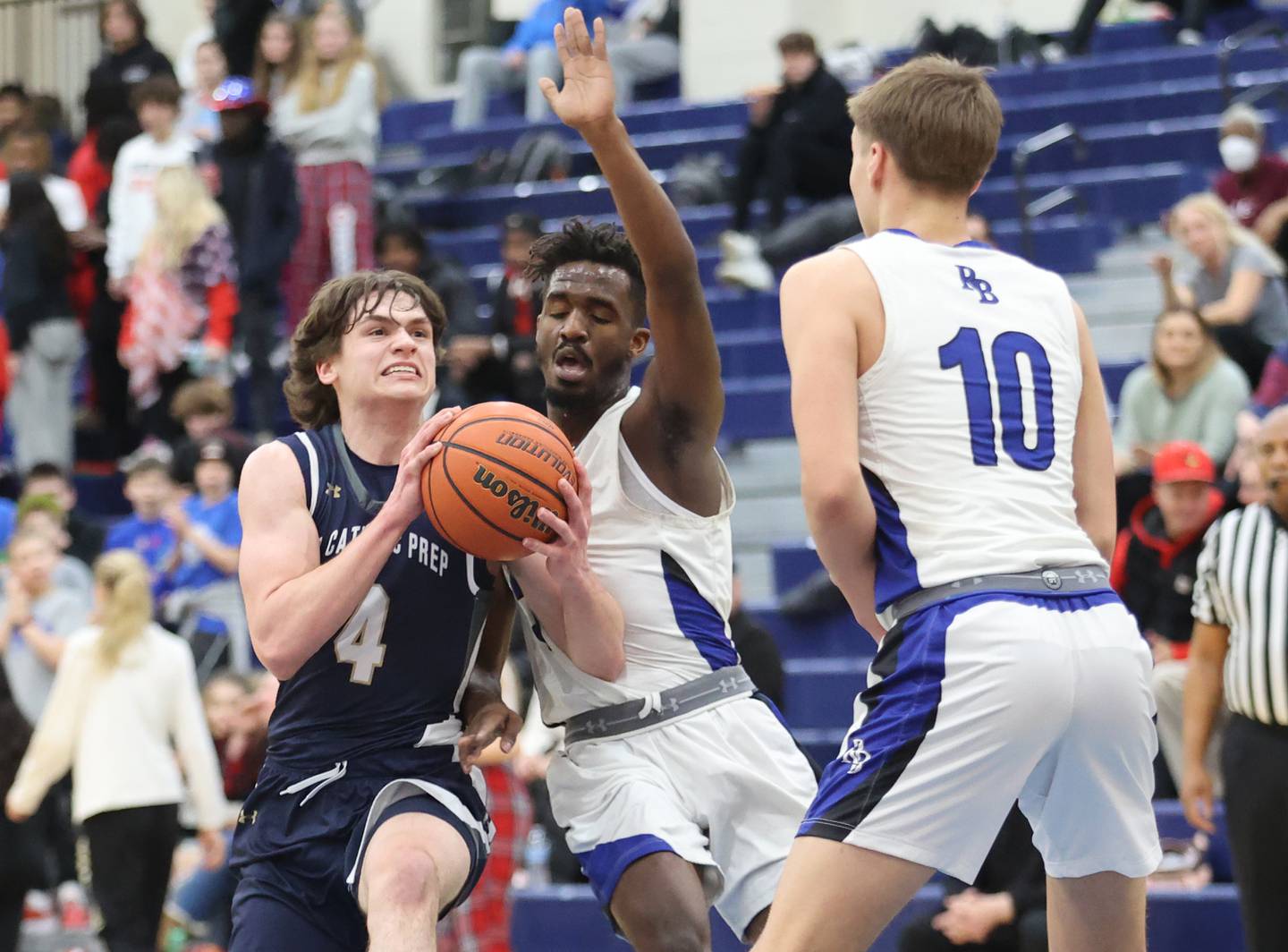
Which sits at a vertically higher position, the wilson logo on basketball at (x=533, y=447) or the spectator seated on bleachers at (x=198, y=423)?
the wilson logo on basketball at (x=533, y=447)

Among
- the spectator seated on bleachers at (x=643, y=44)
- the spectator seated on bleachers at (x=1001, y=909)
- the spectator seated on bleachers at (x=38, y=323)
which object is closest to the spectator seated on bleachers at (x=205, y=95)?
the spectator seated on bleachers at (x=38, y=323)

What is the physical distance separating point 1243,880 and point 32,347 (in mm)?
8513

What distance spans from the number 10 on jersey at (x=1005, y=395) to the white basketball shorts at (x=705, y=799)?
113cm

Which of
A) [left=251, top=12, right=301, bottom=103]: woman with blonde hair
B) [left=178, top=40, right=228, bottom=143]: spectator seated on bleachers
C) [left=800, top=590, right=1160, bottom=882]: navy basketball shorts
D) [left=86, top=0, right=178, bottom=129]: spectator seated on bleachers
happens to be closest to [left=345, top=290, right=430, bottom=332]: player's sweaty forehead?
[left=800, top=590, right=1160, bottom=882]: navy basketball shorts

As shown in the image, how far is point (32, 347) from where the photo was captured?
1210cm

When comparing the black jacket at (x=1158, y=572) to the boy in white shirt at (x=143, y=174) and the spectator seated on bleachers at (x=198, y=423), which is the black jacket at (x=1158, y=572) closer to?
the spectator seated on bleachers at (x=198, y=423)

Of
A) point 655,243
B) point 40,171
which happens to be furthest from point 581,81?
point 40,171

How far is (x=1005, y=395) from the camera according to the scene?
3.66 meters

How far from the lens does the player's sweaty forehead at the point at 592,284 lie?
4.62 metres

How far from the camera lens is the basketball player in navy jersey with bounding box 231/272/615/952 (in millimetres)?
4121

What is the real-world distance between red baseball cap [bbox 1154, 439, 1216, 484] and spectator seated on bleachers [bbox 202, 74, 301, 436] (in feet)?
18.7

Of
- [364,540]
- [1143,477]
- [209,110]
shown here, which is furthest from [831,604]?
[209,110]

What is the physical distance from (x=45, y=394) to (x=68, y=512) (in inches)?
42.2

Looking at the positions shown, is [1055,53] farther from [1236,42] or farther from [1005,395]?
[1005,395]
